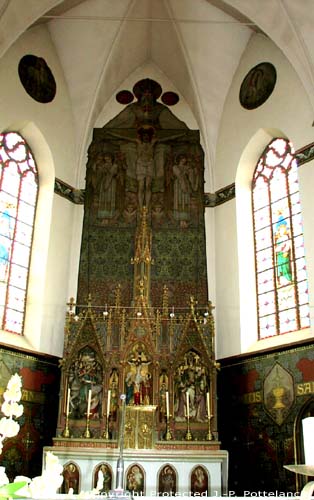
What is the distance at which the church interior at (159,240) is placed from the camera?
460 inches

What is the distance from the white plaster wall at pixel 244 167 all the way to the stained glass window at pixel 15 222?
4816mm

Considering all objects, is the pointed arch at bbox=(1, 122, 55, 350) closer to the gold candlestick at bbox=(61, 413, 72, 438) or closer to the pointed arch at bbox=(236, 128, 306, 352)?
the gold candlestick at bbox=(61, 413, 72, 438)

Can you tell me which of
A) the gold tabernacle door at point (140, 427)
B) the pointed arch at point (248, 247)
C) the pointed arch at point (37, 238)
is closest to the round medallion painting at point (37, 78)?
the pointed arch at point (37, 238)

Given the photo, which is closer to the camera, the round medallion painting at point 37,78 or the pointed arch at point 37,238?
the pointed arch at point 37,238

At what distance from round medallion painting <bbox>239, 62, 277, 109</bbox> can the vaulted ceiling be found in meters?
0.74

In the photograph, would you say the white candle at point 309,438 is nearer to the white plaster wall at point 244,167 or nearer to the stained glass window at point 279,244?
the white plaster wall at point 244,167

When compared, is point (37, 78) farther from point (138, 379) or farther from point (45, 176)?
point (138, 379)

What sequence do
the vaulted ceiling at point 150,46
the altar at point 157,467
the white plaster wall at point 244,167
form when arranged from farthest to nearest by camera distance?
1. the vaulted ceiling at point 150,46
2. the white plaster wall at point 244,167
3. the altar at point 157,467

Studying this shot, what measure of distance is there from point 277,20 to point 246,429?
30.5 feet

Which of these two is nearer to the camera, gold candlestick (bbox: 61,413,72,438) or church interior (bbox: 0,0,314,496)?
gold candlestick (bbox: 61,413,72,438)

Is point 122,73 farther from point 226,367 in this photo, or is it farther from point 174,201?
point 226,367

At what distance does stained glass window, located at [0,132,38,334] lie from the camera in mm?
13578

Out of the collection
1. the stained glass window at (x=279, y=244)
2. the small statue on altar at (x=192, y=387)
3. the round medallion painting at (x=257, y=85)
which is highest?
the round medallion painting at (x=257, y=85)

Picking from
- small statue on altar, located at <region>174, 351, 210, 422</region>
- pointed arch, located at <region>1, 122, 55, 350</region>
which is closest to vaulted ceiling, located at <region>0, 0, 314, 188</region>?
pointed arch, located at <region>1, 122, 55, 350</region>
